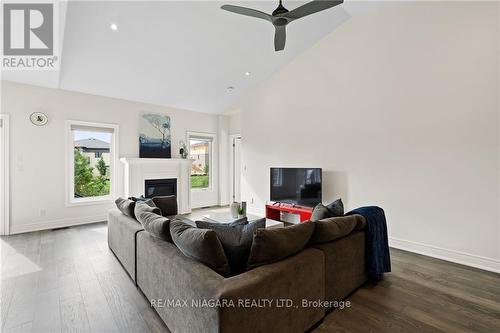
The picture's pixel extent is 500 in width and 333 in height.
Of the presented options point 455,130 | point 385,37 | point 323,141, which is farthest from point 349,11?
point 455,130

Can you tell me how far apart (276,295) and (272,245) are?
1.01 feet

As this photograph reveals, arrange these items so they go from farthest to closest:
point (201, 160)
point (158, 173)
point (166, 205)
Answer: point (201, 160) → point (158, 173) → point (166, 205)

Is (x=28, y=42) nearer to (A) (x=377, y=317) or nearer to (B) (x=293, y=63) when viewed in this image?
(B) (x=293, y=63)

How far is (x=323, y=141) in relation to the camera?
14.9 ft

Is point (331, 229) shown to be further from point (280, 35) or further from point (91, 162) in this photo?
point (91, 162)

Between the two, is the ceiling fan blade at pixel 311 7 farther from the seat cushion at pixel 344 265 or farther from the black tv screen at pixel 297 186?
the black tv screen at pixel 297 186

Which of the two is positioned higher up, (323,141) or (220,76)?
(220,76)

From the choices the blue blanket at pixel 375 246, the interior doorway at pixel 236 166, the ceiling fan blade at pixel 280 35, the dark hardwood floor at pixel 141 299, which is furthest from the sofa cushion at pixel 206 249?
the interior doorway at pixel 236 166

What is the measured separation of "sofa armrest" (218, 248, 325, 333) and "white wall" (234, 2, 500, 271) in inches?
94.8

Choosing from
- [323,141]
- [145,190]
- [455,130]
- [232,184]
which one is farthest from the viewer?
[232,184]

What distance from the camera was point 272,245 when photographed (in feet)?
5.41

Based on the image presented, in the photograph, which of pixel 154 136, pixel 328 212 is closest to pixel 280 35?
pixel 328 212

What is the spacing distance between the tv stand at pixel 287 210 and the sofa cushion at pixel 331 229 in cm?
203

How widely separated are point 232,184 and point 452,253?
5156 millimetres
